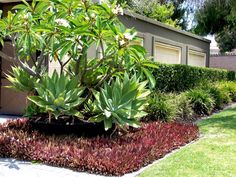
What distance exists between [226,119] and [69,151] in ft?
22.8

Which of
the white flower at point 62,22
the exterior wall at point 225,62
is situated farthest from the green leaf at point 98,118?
the exterior wall at point 225,62

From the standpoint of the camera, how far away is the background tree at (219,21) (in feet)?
66.0

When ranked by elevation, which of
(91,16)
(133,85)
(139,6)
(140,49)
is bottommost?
(133,85)

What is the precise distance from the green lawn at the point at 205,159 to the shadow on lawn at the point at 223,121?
0.82 m

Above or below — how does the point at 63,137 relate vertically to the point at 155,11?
below

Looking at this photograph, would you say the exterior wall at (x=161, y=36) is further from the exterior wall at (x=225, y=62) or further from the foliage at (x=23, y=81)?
the exterior wall at (x=225, y=62)

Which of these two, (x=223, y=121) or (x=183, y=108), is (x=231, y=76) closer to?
(x=183, y=108)

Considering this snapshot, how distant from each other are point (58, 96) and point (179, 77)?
8.40 m

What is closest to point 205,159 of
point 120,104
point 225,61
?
point 120,104

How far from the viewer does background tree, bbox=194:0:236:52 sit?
792 inches

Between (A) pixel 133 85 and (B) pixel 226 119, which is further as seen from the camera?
(B) pixel 226 119

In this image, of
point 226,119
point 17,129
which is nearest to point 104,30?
point 17,129

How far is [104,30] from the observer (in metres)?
7.53

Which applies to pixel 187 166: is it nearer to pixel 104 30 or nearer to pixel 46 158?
pixel 46 158
